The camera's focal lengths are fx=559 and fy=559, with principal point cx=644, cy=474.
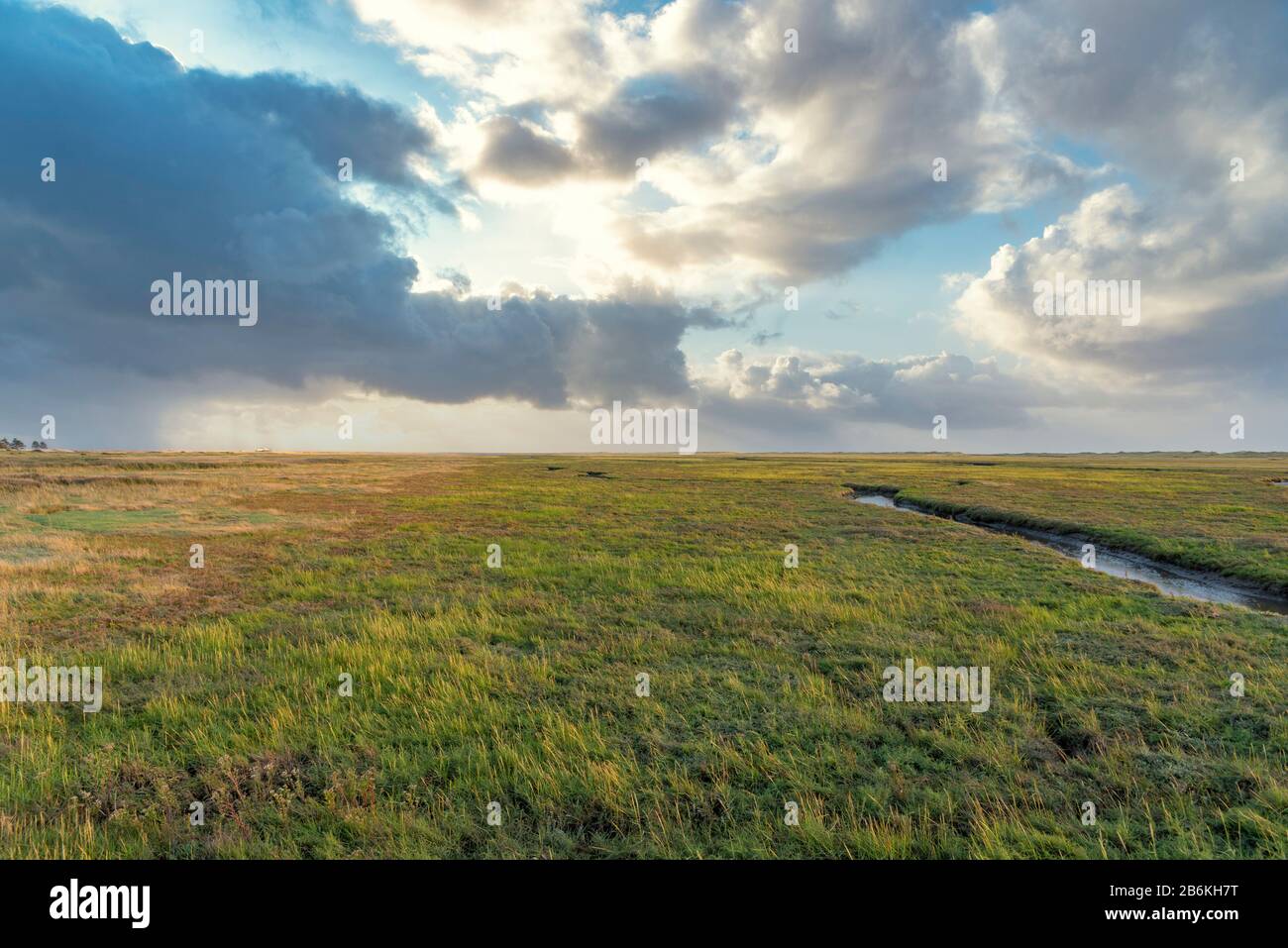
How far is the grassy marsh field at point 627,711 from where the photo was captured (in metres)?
6.25

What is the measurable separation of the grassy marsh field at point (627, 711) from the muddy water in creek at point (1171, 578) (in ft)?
3.65

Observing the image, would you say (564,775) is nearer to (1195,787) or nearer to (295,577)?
(1195,787)

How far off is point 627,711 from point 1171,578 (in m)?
25.2

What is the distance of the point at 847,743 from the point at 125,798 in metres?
9.40

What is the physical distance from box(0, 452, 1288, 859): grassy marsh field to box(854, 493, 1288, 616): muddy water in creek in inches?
43.8

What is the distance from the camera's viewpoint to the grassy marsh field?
625 centimetres
